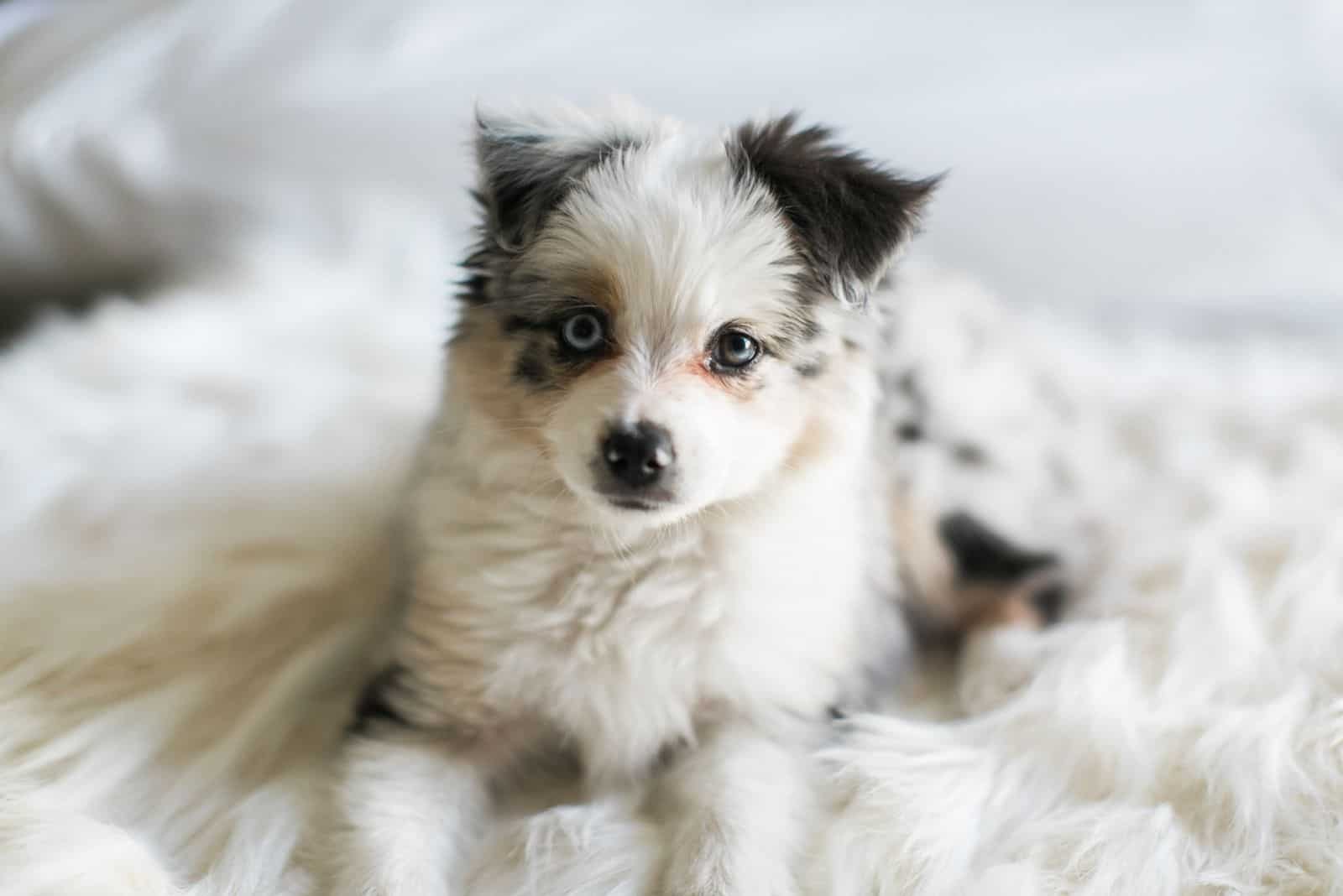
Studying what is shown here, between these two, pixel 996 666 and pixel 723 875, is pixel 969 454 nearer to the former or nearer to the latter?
pixel 996 666

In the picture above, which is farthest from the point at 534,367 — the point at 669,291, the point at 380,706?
the point at 380,706

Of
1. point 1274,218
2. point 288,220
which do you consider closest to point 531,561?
point 288,220

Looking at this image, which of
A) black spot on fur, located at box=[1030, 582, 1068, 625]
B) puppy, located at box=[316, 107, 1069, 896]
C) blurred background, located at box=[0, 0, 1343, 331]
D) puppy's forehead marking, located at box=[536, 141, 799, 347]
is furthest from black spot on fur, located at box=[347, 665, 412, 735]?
blurred background, located at box=[0, 0, 1343, 331]

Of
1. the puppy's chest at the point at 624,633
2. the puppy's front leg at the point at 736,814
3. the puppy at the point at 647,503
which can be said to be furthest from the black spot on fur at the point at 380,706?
the puppy's front leg at the point at 736,814

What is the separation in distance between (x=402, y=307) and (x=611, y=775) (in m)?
1.71

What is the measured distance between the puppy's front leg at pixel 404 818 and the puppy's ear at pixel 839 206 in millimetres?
970

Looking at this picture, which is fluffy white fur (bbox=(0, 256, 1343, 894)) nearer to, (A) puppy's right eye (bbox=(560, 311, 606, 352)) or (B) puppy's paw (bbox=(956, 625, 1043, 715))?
(B) puppy's paw (bbox=(956, 625, 1043, 715))

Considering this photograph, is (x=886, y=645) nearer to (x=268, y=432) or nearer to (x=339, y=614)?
(x=339, y=614)

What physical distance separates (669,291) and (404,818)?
2.84 ft

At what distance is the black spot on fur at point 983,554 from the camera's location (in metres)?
2.22

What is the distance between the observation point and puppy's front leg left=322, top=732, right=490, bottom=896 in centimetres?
149

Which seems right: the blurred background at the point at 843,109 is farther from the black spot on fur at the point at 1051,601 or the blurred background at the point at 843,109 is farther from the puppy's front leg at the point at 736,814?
the puppy's front leg at the point at 736,814

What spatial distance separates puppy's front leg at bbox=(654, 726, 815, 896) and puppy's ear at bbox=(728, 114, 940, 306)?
0.73 meters

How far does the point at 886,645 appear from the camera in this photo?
199 cm
